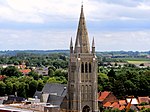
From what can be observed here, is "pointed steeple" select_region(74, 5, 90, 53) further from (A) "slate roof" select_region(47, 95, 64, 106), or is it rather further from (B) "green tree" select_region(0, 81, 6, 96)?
(B) "green tree" select_region(0, 81, 6, 96)

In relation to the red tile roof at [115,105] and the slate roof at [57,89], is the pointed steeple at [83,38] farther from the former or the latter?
the red tile roof at [115,105]

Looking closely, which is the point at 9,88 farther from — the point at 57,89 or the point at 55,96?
the point at 55,96

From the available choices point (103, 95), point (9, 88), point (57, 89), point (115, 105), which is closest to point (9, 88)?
point (9, 88)

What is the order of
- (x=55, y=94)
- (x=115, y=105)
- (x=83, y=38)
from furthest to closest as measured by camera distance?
(x=115, y=105) → (x=55, y=94) → (x=83, y=38)

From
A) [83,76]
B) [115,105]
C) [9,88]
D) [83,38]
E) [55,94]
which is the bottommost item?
[115,105]

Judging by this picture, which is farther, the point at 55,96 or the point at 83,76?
the point at 55,96

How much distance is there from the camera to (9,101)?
111 metres

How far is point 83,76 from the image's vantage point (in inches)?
3819

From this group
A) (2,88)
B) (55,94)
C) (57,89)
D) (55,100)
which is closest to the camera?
(55,100)

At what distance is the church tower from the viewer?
96.2 m

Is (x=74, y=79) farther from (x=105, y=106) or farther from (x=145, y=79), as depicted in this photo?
(x=145, y=79)

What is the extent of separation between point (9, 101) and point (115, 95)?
108 ft

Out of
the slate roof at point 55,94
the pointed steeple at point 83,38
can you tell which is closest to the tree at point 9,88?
the slate roof at point 55,94

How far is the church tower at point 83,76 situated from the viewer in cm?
9619
